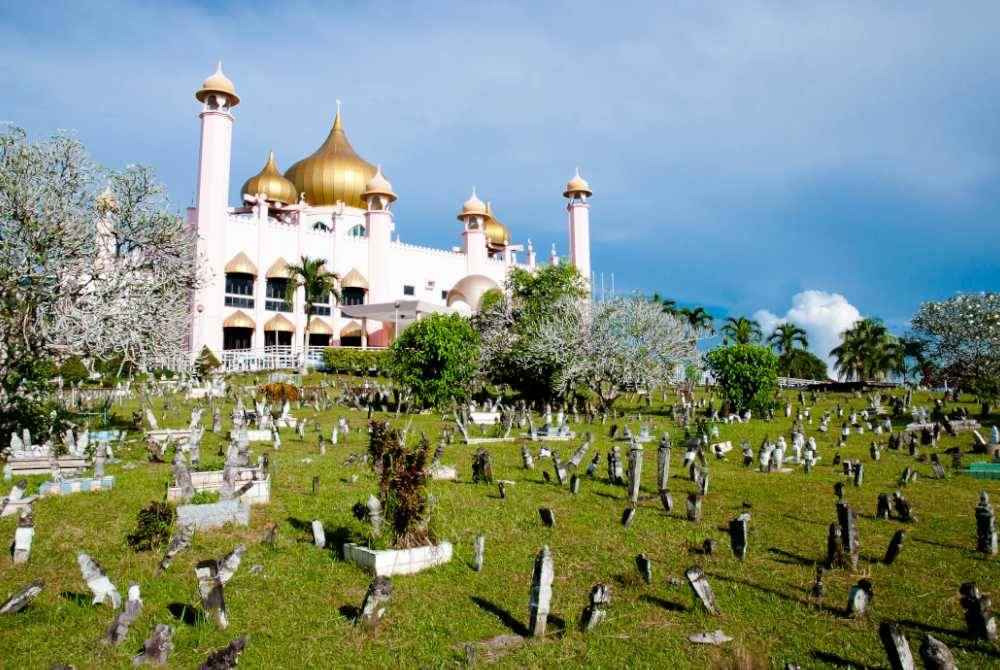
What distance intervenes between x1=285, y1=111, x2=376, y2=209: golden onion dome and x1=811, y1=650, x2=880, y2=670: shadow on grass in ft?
186

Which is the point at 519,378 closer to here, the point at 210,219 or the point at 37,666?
the point at 210,219

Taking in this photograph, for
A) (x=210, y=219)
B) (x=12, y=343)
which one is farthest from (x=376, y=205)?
(x=12, y=343)

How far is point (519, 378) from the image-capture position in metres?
35.7

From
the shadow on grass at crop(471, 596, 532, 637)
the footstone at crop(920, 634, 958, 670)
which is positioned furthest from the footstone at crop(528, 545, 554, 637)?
the footstone at crop(920, 634, 958, 670)

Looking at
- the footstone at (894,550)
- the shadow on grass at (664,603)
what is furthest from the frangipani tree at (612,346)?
the shadow on grass at (664,603)

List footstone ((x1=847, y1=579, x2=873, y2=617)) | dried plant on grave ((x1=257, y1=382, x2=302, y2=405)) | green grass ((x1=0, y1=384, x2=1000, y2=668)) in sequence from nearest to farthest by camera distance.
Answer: green grass ((x1=0, y1=384, x2=1000, y2=668)) < footstone ((x1=847, y1=579, x2=873, y2=617)) < dried plant on grave ((x1=257, y1=382, x2=302, y2=405))

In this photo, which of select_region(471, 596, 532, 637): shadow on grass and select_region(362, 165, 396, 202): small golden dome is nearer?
select_region(471, 596, 532, 637): shadow on grass

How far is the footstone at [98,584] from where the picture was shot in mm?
7148

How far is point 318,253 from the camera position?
54438 millimetres

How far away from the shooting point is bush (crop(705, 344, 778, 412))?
92.8 feet

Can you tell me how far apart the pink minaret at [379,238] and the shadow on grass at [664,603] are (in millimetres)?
48829

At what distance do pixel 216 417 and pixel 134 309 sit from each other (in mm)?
4591

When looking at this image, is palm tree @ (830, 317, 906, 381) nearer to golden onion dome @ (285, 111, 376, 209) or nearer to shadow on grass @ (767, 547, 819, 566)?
golden onion dome @ (285, 111, 376, 209)

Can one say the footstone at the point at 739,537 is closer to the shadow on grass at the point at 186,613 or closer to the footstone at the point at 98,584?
the shadow on grass at the point at 186,613
